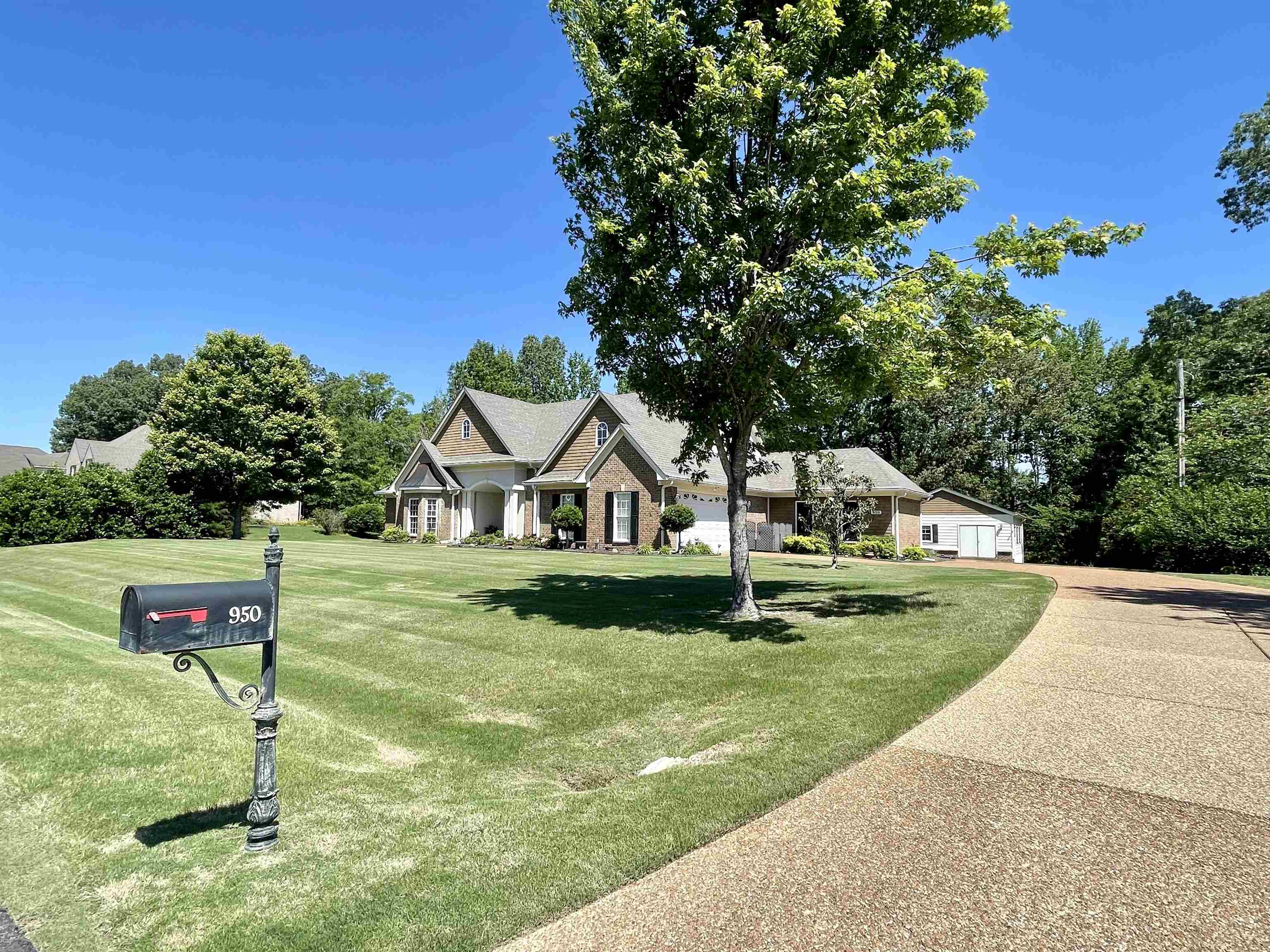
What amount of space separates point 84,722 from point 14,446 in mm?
83343

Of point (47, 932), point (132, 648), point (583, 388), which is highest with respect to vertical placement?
point (583, 388)

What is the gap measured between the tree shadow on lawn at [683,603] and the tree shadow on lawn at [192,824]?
19.2 ft

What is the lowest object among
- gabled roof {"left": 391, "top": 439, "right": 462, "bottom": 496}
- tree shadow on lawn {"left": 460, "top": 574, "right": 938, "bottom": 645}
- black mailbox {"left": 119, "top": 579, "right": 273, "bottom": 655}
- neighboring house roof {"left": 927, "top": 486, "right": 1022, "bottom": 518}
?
tree shadow on lawn {"left": 460, "top": 574, "right": 938, "bottom": 645}

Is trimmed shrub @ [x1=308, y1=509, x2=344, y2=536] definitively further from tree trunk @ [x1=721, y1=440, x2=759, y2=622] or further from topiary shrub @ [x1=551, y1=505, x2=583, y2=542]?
tree trunk @ [x1=721, y1=440, x2=759, y2=622]

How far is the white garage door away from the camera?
27.4 meters

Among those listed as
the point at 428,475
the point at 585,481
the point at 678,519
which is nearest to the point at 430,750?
the point at 678,519

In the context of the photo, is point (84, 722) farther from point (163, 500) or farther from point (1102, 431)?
point (1102, 431)

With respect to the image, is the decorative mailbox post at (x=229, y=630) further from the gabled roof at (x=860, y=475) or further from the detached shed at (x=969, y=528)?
the detached shed at (x=969, y=528)

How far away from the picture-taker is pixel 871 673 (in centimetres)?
702

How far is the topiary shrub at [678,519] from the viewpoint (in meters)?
26.2

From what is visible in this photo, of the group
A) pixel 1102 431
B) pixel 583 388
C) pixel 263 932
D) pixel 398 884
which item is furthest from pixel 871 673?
pixel 583 388

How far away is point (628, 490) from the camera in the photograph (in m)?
28.0

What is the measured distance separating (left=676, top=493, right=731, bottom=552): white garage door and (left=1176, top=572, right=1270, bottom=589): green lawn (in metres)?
14.9

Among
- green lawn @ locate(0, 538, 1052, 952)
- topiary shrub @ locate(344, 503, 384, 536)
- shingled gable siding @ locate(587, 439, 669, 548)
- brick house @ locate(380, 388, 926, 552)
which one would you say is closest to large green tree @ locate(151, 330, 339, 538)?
topiary shrub @ locate(344, 503, 384, 536)
